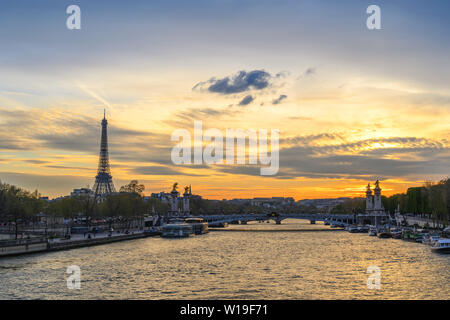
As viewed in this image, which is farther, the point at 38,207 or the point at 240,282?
the point at 38,207

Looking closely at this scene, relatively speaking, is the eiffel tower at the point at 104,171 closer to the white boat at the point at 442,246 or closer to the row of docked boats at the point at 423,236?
the row of docked boats at the point at 423,236

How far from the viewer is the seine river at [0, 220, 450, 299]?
95.9 ft

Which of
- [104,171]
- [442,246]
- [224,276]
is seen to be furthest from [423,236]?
[104,171]

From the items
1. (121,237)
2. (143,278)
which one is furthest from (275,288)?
(121,237)

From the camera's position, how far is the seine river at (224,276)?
29.2m

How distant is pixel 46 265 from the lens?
42.2 meters

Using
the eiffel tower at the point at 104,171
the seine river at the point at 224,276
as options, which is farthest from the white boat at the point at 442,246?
the eiffel tower at the point at 104,171

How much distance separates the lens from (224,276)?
36719 mm

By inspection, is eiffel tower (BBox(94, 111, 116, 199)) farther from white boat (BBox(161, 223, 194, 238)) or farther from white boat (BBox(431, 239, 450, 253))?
white boat (BBox(431, 239, 450, 253))

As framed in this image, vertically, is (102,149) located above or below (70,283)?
above

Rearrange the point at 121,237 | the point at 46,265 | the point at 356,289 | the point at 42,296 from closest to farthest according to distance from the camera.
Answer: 1. the point at 42,296
2. the point at 356,289
3. the point at 46,265
4. the point at 121,237

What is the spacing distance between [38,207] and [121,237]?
2784 cm

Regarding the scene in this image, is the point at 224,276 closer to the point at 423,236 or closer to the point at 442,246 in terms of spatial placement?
the point at 442,246

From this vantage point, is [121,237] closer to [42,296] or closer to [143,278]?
[143,278]
